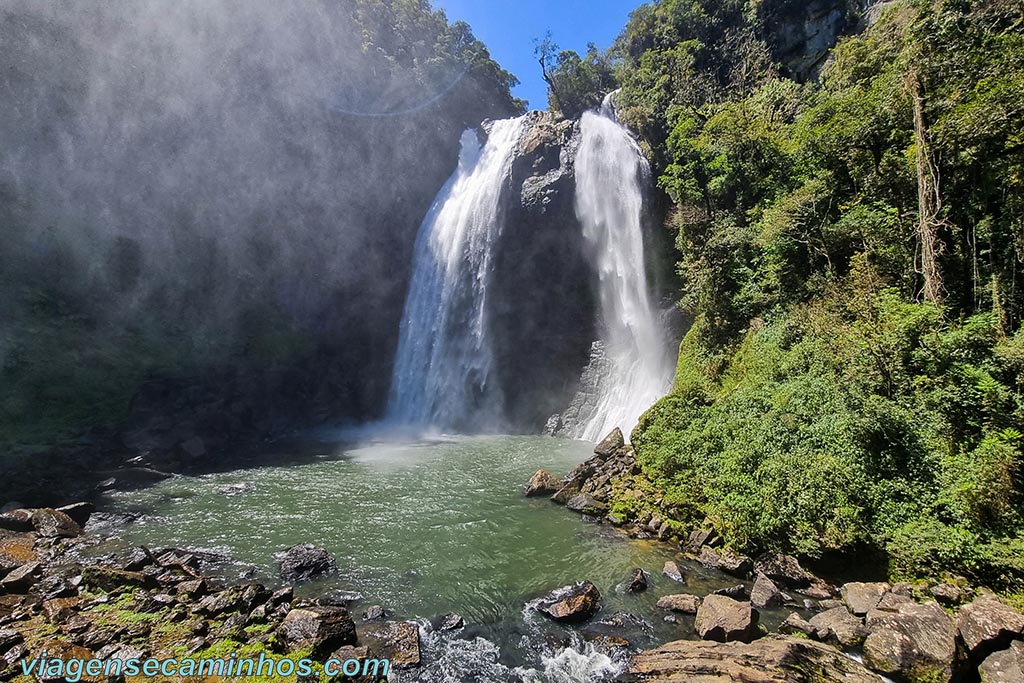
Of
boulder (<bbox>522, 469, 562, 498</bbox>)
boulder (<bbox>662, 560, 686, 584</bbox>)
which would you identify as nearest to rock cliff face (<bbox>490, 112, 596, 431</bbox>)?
boulder (<bbox>522, 469, 562, 498</bbox>)

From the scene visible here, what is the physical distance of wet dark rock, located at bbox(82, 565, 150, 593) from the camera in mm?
7367

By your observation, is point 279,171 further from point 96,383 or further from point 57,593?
point 57,593

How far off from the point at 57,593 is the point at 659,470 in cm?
1104

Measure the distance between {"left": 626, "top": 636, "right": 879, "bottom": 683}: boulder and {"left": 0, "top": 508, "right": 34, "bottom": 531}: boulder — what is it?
12962mm

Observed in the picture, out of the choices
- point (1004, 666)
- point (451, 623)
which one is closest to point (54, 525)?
point (451, 623)

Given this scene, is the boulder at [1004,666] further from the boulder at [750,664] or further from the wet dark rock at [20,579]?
the wet dark rock at [20,579]

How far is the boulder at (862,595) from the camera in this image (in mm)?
6426

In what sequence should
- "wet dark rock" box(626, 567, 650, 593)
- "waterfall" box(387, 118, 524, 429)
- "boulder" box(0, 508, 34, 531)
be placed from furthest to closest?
"waterfall" box(387, 118, 524, 429) → "boulder" box(0, 508, 34, 531) → "wet dark rock" box(626, 567, 650, 593)

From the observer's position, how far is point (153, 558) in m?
8.55

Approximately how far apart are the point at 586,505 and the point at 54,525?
11.8 meters

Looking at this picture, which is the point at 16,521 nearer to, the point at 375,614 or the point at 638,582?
the point at 375,614

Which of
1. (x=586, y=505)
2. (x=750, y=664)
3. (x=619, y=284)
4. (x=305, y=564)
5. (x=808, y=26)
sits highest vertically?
(x=808, y=26)

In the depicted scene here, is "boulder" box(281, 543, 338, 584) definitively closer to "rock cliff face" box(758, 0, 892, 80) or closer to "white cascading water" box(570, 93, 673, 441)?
"white cascading water" box(570, 93, 673, 441)

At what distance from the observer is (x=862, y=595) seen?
261 inches
